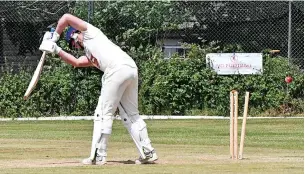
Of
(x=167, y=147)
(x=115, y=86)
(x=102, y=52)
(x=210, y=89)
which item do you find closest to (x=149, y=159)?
(x=115, y=86)

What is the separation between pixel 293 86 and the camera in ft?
88.6

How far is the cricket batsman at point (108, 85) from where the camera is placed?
1156cm

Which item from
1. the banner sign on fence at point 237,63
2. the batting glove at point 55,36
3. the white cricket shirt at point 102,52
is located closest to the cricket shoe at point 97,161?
Result: the white cricket shirt at point 102,52

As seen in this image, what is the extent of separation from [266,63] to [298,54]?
1421mm

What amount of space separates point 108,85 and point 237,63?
1583 cm

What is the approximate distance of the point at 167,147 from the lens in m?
15.3

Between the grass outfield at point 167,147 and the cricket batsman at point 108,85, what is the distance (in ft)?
0.96

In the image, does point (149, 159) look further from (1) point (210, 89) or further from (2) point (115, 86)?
(1) point (210, 89)

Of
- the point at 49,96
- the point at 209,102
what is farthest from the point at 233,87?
the point at 49,96

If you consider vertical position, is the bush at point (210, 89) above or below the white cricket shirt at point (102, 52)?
below

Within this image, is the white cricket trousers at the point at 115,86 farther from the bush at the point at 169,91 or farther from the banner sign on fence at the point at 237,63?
the banner sign on fence at the point at 237,63

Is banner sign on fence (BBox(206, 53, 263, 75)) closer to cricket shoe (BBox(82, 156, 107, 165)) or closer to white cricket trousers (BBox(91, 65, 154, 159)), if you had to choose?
white cricket trousers (BBox(91, 65, 154, 159))

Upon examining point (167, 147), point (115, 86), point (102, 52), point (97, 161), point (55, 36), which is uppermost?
point (55, 36)

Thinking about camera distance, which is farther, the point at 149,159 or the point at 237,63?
the point at 237,63
